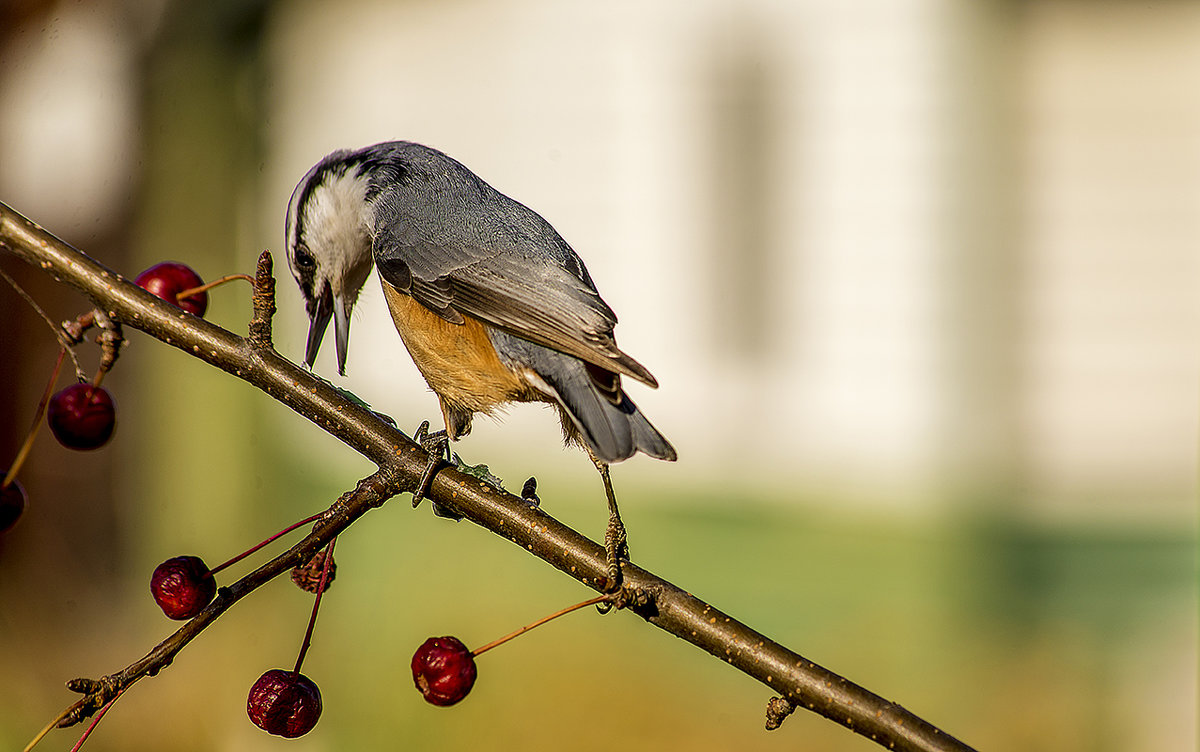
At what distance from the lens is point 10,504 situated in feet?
3.69

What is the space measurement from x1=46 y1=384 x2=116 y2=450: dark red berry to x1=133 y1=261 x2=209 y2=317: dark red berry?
0.42 ft

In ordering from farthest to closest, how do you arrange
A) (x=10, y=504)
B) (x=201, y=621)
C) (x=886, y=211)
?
(x=886, y=211), (x=10, y=504), (x=201, y=621)

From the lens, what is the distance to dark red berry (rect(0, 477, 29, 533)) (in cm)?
112

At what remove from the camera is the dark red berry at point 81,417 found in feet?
3.89

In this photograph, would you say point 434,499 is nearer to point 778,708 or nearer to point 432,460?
point 432,460

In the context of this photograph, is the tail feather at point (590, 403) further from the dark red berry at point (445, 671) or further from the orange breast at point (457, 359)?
the dark red berry at point (445, 671)

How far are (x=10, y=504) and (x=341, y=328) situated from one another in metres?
0.50

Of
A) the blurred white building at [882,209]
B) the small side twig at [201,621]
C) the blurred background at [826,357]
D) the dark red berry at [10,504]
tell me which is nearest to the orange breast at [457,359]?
the small side twig at [201,621]

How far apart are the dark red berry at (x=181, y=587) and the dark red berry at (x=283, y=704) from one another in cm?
10

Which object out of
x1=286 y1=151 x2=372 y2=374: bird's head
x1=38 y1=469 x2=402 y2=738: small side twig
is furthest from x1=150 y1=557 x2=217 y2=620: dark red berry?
x1=286 y1=151 x2=372 y2=374: bird's head

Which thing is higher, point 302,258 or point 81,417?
point 302,258

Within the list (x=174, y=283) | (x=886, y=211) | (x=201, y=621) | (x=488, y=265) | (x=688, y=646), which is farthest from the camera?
(x=886, y=211)

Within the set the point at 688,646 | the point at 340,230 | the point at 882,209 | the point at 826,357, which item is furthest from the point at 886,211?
the point at 340,230

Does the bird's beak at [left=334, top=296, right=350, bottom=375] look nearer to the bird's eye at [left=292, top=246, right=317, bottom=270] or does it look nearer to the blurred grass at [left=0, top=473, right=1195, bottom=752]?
the bird's eye at [left=292, top=246, right=317, bottom=270]
